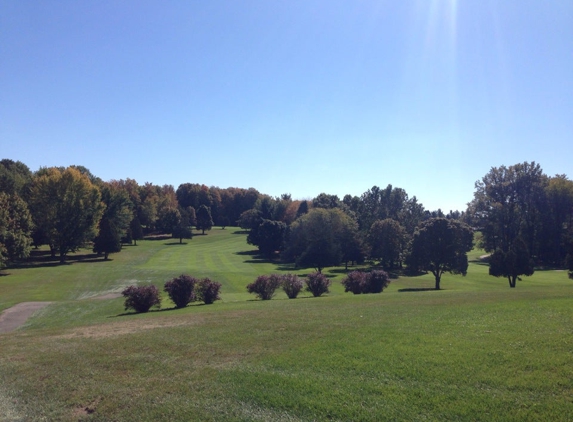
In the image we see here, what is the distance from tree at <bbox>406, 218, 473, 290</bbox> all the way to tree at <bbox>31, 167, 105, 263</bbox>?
48932mm

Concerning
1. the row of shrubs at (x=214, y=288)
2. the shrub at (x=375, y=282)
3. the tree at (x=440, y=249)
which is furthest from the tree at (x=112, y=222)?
the shrub at (x=375, y=282)

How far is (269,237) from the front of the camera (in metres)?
80.6

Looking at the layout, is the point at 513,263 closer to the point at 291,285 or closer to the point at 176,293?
the point at 291,285

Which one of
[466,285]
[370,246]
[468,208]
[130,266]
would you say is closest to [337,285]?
[466,285]

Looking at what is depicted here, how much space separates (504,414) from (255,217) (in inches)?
3365

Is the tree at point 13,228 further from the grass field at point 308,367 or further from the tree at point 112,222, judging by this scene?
the grass field at point 308,367

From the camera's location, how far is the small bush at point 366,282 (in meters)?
32.2

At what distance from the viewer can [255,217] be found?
9131 centimetres

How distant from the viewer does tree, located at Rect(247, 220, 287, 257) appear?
80.5 metres

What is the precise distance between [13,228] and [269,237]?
43.3 meters

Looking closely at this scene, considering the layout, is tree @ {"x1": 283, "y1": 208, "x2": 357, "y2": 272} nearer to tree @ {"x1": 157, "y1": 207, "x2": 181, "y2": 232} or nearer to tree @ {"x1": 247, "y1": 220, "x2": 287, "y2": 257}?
tree @ {"x1": 247, "y1": 220, "x2": 287, "y2": 257}

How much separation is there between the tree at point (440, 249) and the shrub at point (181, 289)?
27071 millimetres

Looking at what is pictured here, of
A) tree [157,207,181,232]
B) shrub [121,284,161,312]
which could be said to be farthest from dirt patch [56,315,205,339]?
tree [157,207,181,232]

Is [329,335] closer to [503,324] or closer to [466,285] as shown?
[503,324]
